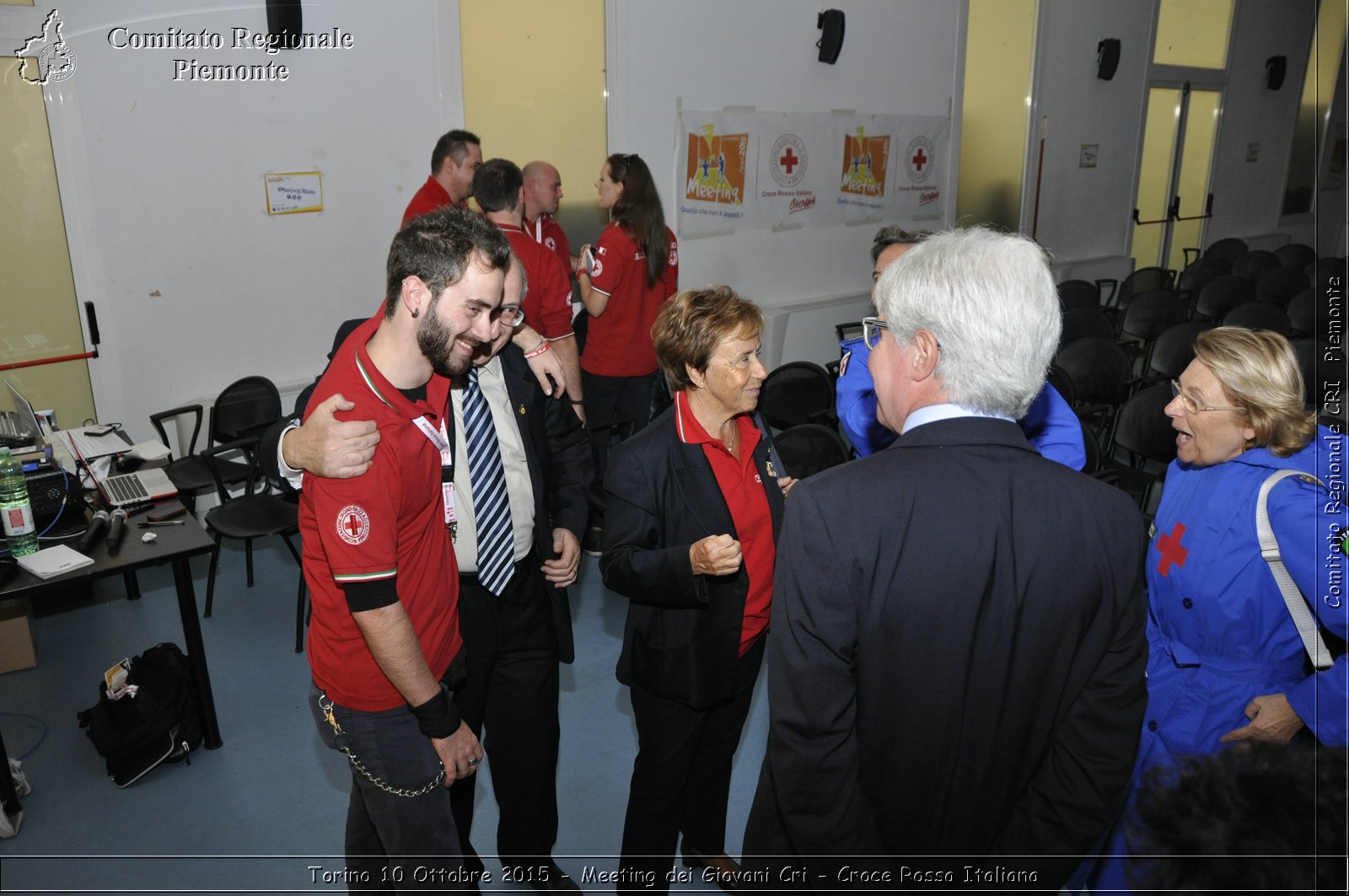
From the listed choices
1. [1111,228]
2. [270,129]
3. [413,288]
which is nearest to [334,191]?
[270,129]

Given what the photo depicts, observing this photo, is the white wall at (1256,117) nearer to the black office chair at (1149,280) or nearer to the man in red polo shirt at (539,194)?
the black office chair at (1149,280)

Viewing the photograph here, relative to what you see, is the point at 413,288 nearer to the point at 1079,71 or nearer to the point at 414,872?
the point at 414,872

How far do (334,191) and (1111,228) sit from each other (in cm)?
898

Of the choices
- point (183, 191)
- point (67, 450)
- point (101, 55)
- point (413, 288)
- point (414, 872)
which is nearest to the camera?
point (413, 288)

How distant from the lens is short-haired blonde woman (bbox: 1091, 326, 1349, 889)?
176cm

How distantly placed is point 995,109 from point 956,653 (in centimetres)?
882

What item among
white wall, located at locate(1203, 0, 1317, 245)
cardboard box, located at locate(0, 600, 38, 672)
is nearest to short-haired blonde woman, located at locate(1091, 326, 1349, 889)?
cardboard box, located at locate(0, 600, 38, 672)

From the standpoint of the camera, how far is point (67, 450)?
3652 mm

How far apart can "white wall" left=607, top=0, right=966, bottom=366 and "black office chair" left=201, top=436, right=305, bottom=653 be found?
10.8 feet

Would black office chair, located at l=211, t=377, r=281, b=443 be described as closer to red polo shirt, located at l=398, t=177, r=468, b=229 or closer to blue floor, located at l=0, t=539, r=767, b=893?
blue floor, located at l=0, t=539, r=767, b=893

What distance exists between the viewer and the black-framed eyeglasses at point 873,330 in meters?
1.34

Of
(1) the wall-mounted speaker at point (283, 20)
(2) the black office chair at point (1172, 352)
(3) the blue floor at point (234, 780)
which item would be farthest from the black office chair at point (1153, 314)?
(1) the wall-mounted speaker at point (283, 20)

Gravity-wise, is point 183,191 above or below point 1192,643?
above

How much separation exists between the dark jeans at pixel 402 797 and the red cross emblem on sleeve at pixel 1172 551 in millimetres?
1604
